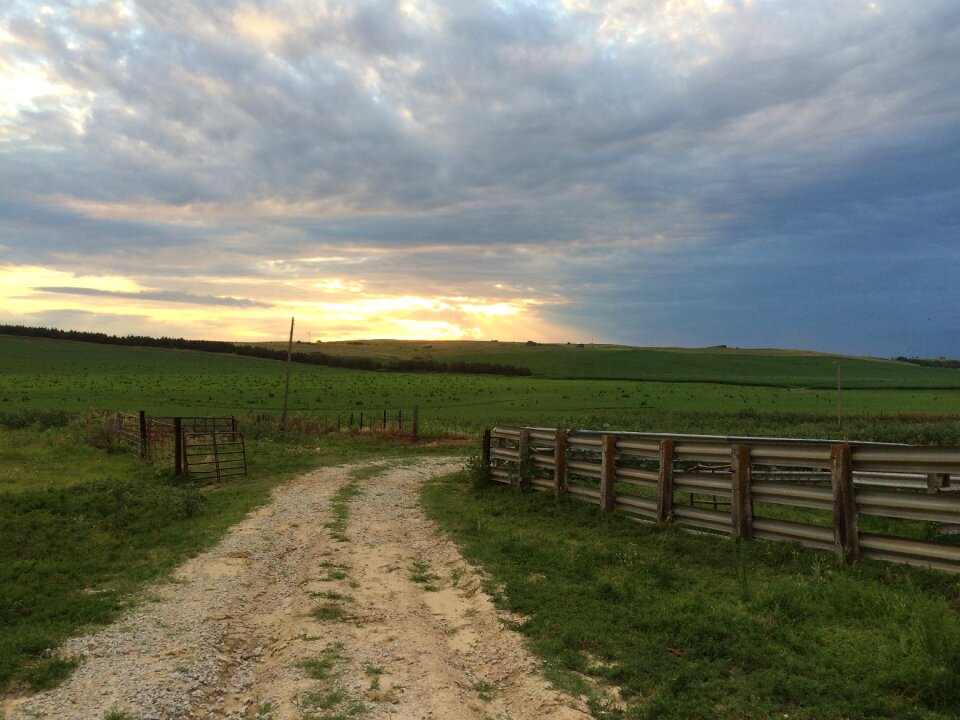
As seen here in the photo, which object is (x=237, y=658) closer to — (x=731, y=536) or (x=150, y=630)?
(x=150, y=630)

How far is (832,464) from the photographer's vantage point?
7.72m

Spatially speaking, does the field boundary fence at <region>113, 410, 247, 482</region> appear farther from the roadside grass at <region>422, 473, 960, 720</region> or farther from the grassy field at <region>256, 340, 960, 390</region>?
the grassy field at <region>256, 340, 960, 390</region>

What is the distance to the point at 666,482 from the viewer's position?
1044cm

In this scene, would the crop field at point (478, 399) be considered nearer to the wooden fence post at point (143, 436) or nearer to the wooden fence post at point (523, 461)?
the wooden fence post at point (143, 436)

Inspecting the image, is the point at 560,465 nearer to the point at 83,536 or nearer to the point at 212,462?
the point at 83,536

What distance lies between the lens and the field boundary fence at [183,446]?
19328 millimetres

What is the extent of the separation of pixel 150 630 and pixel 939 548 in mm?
8509

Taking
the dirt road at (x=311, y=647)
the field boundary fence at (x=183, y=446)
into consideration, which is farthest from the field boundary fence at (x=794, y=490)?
the field boundary fence at (x=183, y=446)

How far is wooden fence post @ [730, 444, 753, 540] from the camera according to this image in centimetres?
892

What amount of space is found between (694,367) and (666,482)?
96.5 m

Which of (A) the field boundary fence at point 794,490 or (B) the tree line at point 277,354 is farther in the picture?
(B) the tree line at point 277,354

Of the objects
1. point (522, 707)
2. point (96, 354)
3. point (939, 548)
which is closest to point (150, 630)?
point (522, 707)

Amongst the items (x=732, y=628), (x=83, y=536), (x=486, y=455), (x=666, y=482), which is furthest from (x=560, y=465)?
(x=83, y=536)

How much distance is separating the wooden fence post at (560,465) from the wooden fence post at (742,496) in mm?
4731
